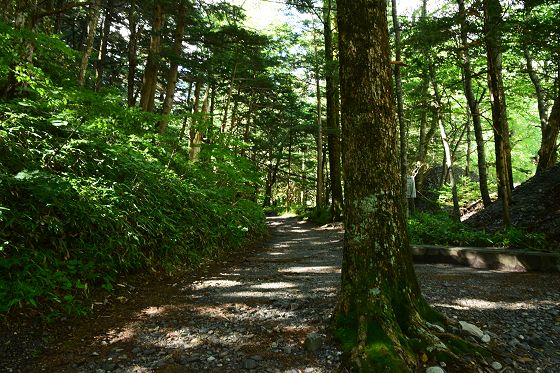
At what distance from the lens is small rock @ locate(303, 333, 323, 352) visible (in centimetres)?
301

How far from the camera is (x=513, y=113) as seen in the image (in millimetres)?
21422

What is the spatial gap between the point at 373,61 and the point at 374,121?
56 centimetres

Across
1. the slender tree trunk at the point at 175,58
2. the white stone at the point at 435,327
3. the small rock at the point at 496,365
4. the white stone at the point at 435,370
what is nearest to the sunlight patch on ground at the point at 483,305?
the white stone at the point at 435,327

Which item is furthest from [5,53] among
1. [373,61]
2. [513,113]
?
[513,113]

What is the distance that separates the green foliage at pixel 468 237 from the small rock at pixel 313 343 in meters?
5.94

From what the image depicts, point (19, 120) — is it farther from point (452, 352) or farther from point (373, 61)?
point (452, 352)

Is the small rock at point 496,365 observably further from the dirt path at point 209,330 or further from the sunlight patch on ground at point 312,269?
the sunlight patch on ground at point 312,269

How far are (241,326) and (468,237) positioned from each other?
6927 mm

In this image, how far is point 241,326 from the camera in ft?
11.9

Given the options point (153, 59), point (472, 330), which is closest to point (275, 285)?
point (472, 330)

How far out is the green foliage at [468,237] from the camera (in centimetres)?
710

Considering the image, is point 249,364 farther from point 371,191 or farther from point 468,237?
point 468,237

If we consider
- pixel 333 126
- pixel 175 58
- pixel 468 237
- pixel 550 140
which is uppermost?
pixel 175 58

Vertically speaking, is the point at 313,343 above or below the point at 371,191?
below
